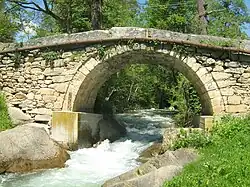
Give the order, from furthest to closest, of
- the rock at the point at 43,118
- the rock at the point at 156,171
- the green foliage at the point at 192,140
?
the rock at the point at 43,118 < the green foliage at the point at 192,140 < the rock at the point at 156,171

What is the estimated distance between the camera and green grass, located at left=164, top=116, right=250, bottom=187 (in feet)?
15.8

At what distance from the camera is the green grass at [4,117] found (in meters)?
9.96

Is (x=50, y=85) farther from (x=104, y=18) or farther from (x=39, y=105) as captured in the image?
(x=104, y=18)

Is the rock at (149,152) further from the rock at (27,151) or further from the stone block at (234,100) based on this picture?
the stone block at (234,100)

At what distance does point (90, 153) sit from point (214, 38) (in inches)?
173

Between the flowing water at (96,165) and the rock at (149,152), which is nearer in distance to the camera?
the flowing water at (96,165)

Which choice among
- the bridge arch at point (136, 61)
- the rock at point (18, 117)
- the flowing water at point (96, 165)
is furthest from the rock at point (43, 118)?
the flowing water at point (96, 165)

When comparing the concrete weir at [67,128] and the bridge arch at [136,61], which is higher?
the bridge arch at [136,61]

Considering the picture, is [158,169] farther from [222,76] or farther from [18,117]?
[18,117]

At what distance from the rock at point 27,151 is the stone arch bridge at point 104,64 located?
198 centimetres

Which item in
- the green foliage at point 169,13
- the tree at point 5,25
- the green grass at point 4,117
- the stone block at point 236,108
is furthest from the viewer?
the green foliage at point 169,13

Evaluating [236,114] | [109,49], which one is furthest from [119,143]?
[236,114]

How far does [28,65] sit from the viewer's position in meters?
10.5

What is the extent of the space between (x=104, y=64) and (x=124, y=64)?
1.03m
